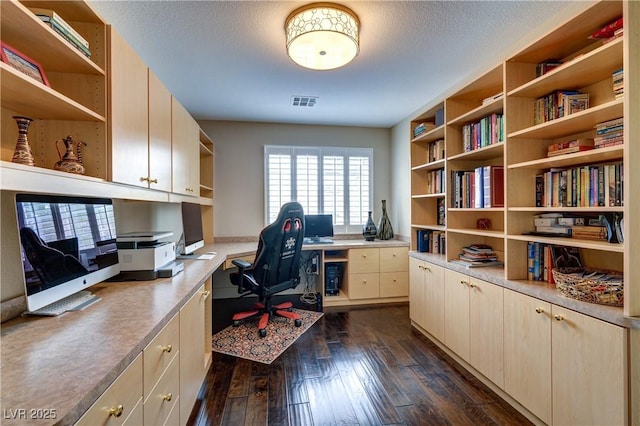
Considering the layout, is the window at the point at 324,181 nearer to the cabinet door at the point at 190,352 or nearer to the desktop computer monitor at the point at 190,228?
the desktop computer monitor at the point at 190,228

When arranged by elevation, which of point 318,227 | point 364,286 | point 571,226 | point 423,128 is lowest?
point 364,286

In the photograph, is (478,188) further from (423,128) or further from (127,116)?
(127,116)

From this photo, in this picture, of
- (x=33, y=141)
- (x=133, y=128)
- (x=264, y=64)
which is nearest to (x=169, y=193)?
(x=133, y=128)

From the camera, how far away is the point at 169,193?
217cm

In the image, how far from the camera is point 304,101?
3.20m

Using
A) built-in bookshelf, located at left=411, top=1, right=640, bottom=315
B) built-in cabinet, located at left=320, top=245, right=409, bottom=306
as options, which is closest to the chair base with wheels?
built-in cabinet, located at left=320, top=245, right=409, bottom=306

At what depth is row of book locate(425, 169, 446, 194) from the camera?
2767 millimetres

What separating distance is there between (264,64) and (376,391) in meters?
2.64

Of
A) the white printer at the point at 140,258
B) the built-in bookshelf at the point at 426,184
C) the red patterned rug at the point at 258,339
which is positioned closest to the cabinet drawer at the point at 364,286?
the red patterned rug at the point at 258,339

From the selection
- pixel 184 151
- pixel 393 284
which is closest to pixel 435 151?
pixel 393 284

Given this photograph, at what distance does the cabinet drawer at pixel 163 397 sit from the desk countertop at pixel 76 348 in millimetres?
255

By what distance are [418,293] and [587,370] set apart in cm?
154

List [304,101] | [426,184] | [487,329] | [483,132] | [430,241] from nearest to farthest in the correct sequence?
[487,329] → [483,132] → [430,241] → [426,184] → [304,101]

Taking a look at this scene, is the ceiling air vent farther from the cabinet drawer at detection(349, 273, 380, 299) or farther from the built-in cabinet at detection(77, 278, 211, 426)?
the built-in cabinet at detection(77, 278, 211, 426)
